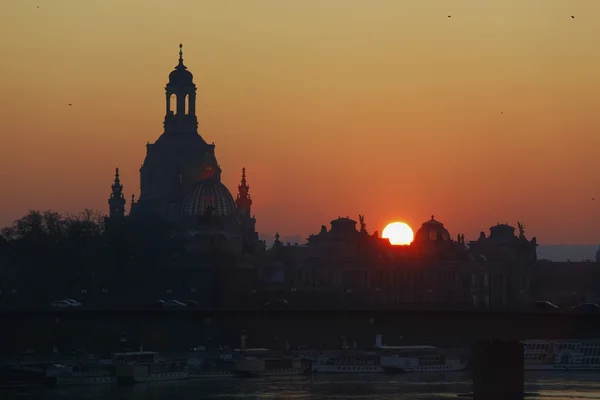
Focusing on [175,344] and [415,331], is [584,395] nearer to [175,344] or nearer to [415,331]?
[415,331]

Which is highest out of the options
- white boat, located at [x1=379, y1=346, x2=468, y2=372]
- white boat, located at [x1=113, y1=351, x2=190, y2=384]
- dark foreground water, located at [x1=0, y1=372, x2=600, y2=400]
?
white boat, located at [x1=379, y1=346, x2=468, y2=372]

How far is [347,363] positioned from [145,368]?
28.9m

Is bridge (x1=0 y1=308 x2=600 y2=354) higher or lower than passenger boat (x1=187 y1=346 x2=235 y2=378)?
higher

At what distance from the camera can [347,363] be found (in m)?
195

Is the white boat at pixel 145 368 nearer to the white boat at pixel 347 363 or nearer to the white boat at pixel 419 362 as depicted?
the white boat at pixel 347 363

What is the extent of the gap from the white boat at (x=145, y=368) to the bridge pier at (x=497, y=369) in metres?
40.8

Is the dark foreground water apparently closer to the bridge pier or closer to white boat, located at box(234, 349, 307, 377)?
white boat, located at box(234, 349, 307, 377)

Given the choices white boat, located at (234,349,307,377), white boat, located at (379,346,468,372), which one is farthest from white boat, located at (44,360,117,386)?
white boat, located at (379,346,468,372)

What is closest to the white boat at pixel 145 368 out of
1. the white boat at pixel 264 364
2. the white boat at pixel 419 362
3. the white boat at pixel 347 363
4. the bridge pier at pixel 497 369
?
the white boat at pixel 264 364

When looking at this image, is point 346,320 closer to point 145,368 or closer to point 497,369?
point 497,369

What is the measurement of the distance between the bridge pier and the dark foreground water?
18.2 m

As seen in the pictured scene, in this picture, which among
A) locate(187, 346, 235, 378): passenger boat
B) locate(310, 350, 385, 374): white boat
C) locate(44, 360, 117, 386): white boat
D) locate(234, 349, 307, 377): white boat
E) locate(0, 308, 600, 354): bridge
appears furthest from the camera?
locate(310, 350, 385, 374): white boat

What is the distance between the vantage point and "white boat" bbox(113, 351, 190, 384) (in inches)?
6658

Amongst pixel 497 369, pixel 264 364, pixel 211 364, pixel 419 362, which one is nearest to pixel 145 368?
pixel 211 364
